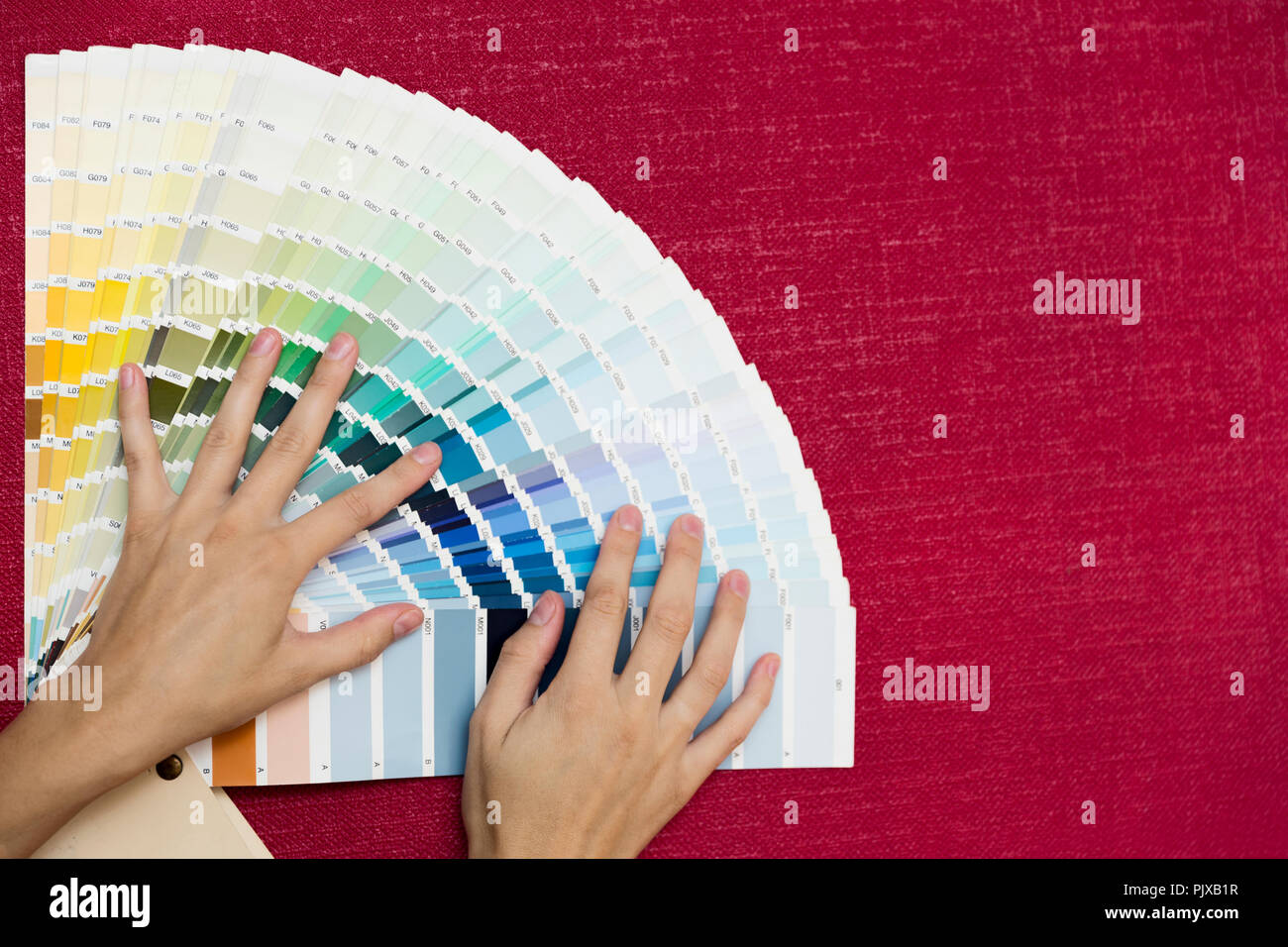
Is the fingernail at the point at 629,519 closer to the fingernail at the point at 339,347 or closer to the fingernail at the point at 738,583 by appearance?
the fingernail at the point at 738,583

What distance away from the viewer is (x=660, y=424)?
113cm

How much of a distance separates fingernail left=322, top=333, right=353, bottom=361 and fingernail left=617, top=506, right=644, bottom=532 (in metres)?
0.37

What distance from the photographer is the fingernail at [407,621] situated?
1103 millimetres

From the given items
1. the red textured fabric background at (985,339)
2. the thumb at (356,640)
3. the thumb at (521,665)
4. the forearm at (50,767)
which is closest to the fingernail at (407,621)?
the thumb at (356,640)

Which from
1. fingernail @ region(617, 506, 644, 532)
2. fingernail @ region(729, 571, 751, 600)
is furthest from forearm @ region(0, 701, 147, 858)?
fingernail @ region(729, 571, 751, 600)

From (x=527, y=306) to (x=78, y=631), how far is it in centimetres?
66

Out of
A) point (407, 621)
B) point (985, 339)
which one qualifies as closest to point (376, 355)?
point (407, 621)

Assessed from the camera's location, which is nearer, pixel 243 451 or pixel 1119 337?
pixel 243 451

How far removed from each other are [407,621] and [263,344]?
1.20 feet

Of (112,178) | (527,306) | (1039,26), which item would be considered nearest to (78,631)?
(112,178)

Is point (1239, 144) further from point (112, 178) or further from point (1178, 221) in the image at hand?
point (112, 178)

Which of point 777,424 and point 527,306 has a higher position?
point 527,306

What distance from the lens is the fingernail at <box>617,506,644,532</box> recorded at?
1113mm

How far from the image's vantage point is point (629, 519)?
112 centimetres
